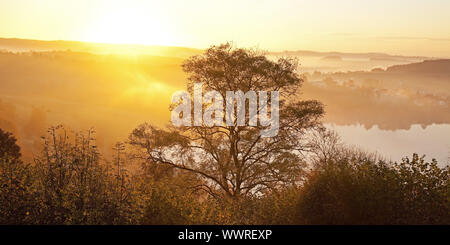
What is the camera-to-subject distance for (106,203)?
9.59 meters

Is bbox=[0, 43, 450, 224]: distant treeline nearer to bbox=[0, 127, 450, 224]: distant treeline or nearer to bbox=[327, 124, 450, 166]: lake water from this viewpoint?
bbox=[0, 127, 450, 224]: distant treeline

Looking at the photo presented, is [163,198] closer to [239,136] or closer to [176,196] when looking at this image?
[176,196]

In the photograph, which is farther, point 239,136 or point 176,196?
point 239,136

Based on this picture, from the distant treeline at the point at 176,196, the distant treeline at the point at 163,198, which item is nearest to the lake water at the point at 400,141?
the distant treeline at the point at 176,196

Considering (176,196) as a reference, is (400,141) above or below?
below

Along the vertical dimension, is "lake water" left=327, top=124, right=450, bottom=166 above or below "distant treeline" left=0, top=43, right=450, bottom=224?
below

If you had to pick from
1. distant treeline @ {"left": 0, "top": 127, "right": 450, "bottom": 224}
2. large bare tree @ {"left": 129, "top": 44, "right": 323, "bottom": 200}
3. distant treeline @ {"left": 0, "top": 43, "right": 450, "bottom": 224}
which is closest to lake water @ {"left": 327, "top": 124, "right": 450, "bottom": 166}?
large bare tree @ {"left": 129, "top": 44, "right": 323, "bottom": 200}

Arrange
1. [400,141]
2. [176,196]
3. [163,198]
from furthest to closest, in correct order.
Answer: [400,141], [176,196], [163,198]

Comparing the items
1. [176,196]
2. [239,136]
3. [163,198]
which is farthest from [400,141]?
[163,198]

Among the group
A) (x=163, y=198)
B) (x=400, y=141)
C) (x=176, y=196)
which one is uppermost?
(x=163, y=198)

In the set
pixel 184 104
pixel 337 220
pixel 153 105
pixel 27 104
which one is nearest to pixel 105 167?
pixel 337 220

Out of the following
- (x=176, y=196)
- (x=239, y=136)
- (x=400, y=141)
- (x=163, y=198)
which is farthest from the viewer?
(x=400, y=141)

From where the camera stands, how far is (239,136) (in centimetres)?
1983

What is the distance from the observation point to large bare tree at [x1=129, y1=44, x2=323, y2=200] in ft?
63.4
